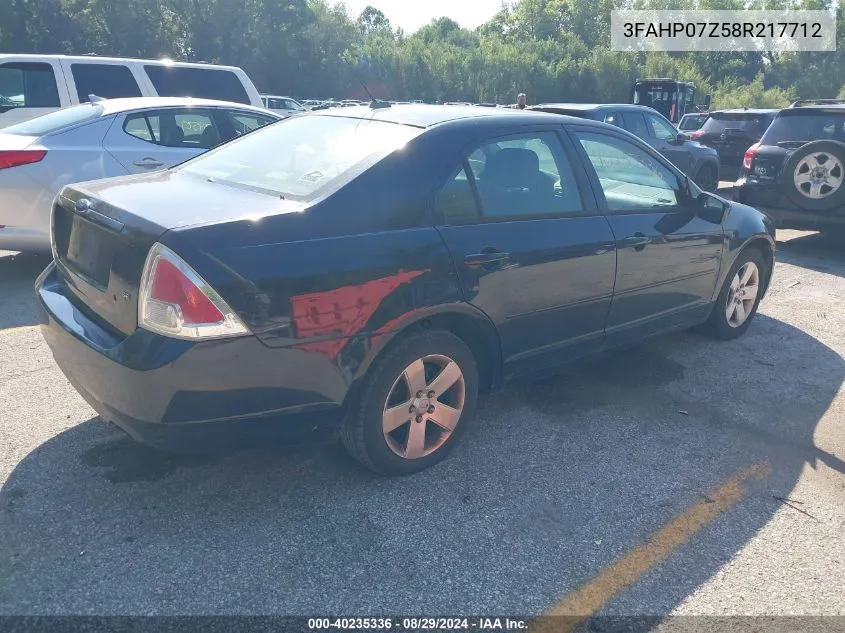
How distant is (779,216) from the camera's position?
27.2 ft

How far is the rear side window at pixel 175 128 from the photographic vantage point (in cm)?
629

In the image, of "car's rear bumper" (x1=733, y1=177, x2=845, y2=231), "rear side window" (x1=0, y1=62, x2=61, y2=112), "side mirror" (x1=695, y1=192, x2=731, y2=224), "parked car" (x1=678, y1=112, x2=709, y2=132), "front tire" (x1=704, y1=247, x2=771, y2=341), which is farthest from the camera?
"parked car" (x1=678, y1=112, x2=709, y2=132)

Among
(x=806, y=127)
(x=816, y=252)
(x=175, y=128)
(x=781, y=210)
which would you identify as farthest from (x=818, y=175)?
(x=175, y=128)

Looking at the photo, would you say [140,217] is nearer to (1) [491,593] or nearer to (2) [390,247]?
(2) [390,247]

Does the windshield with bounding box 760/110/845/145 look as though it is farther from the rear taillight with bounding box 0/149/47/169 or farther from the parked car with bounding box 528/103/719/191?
the rear taillight with bounding box 0/149/47/169

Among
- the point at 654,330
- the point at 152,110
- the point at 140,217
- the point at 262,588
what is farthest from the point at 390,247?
the point at 152,110

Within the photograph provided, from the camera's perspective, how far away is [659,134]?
11.3 meters

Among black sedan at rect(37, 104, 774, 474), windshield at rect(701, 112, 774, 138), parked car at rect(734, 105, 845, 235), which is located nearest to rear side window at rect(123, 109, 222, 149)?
black sedan at rect(37, 104, 774, 474)

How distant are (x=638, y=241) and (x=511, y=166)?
0.96 m

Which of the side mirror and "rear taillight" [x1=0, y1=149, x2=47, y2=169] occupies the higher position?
"rear taillight" [x1=0, y1=149, x2=47, y2=169]

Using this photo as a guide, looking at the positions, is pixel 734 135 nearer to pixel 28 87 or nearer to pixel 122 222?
pixel 28 87

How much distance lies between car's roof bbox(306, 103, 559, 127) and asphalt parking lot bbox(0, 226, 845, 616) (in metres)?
1.61

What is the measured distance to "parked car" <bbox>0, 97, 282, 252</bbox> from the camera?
5.61m

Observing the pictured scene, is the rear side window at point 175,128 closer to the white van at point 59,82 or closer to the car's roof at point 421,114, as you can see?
the white van at point 59,82
